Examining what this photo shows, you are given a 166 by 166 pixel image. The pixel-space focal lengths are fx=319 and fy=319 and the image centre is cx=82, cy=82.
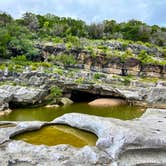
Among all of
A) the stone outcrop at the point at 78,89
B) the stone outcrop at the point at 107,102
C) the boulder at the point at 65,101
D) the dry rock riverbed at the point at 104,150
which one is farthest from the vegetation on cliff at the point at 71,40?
the dry rock riverbed at the point at 104,150

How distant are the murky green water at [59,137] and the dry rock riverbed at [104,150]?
0.30m

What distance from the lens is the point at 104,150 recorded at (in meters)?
8.61

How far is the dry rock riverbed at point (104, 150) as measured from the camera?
8.13 metres

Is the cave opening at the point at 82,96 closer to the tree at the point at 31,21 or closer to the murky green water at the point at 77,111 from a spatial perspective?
the murky green water at the point at 77,111

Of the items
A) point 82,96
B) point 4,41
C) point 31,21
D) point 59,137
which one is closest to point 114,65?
point 82,96

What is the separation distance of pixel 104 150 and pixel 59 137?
64.4 inches

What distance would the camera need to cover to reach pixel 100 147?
8688 mm

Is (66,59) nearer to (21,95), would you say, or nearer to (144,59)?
(144,59)

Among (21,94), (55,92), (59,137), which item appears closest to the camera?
(59,137)

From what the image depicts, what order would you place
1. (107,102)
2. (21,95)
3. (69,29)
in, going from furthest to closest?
1. (69,29)
2. (107,102)
3. (21,95)

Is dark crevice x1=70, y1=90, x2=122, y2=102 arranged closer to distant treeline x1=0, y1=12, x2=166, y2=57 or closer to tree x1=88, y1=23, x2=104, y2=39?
distant treeline x1=0, y1=12, x2=166, y2=57

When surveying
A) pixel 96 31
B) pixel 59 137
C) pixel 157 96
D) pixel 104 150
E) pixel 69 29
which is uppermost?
pixel 96 31

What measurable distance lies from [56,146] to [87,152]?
879mm

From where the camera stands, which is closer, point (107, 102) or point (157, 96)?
point (157, 96)
